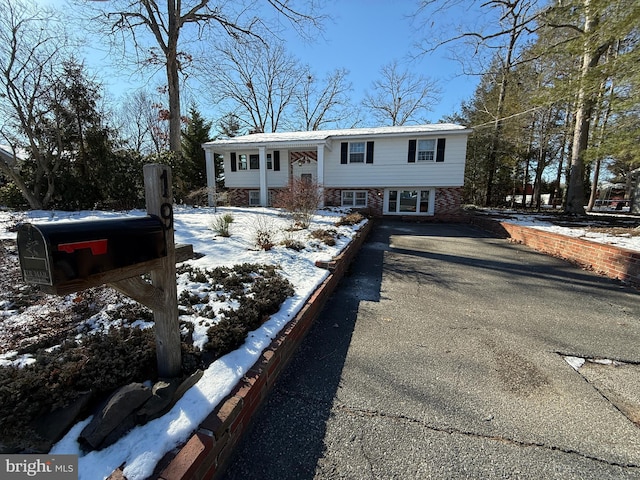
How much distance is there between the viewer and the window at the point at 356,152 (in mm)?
14992

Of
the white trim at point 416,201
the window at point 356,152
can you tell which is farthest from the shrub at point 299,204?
the white trim at point 416,201

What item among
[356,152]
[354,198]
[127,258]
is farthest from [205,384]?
[356,152]

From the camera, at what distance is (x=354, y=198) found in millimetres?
15469

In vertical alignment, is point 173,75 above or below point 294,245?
above

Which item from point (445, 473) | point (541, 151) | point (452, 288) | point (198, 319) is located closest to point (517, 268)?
A: point (452, 288)

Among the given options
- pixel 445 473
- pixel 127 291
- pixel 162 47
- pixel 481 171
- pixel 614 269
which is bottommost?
pixel 445 473

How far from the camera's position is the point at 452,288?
4613 mm

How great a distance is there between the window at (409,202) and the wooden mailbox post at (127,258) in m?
14.2

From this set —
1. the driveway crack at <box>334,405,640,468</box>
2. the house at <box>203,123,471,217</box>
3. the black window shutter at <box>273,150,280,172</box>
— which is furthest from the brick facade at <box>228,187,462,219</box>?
the driveway crack at <box>334,405,640,468</box>

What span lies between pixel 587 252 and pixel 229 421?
24.3ft

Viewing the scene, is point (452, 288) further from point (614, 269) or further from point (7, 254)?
point (7, 254)

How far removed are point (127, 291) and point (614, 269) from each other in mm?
7363

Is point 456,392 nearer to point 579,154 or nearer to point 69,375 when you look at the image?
point 69,375

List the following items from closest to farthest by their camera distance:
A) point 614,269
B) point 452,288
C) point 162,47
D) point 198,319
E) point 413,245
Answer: point 198,319, point 452,288, point 614,269, point 413,245, point 162,47
